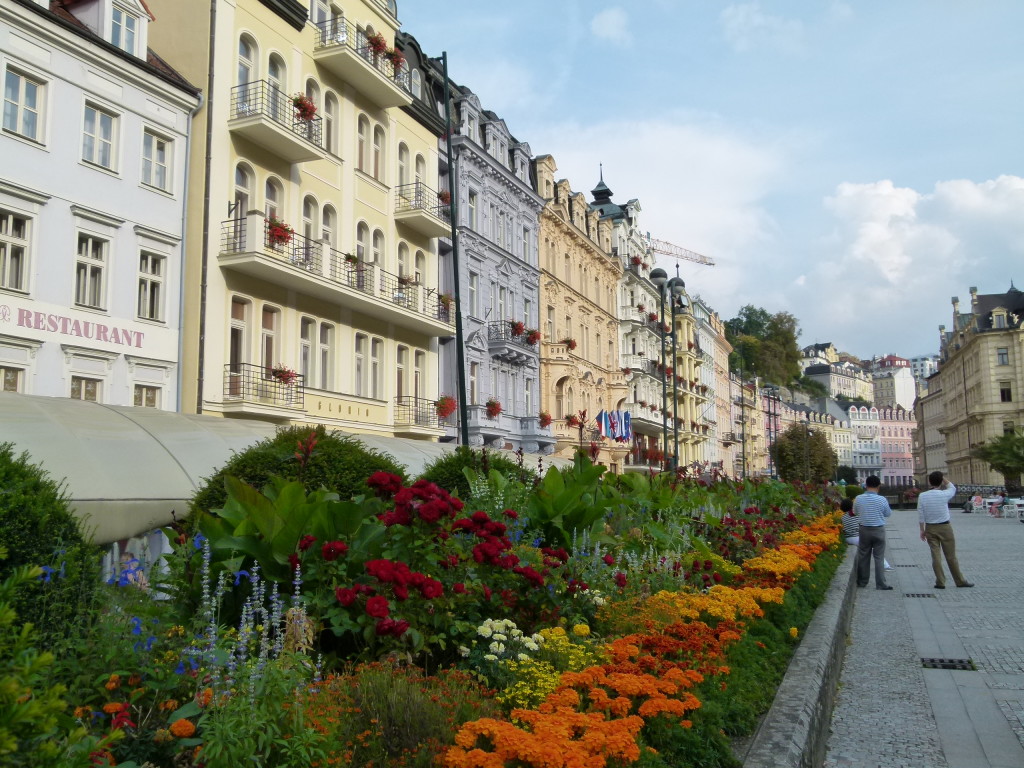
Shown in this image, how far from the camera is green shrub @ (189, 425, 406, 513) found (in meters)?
10.0

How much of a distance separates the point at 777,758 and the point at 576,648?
4.09 ft

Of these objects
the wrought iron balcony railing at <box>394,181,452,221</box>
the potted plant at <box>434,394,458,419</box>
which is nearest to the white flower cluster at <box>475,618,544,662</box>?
the potted plant at <box>434,394,458,419</box>

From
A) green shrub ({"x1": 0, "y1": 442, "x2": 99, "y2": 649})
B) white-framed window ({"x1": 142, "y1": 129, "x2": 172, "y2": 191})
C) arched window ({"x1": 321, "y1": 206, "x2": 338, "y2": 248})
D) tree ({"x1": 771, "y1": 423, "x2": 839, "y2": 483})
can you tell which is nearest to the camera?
green shrub ({"x1": 0, "y1": 442, "x2": 99, "y2": 649})

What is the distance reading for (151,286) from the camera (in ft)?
63.5

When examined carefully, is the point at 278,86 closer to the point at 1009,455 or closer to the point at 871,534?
the point at 871,534

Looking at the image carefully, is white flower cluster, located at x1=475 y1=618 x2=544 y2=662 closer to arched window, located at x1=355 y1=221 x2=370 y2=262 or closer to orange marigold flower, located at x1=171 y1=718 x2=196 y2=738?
orange marigold flower, located at x1=171 y1=718 x2=196 y2=738

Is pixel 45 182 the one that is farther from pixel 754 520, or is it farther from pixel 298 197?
pixel 754 520

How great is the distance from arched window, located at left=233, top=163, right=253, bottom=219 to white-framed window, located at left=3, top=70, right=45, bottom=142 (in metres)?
4.79

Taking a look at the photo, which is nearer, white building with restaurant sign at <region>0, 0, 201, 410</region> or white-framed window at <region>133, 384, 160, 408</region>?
white building with restaurant sign at <region>0, 0, 201, 410</region>

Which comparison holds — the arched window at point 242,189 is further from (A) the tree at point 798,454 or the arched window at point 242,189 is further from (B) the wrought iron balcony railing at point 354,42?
(A) the tree at point 798,454

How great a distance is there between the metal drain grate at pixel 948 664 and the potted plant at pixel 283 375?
1508 centimetres

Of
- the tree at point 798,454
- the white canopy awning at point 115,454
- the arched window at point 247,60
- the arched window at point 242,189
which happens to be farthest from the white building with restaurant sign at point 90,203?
the tree at point 798,454

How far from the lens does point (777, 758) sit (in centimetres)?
470

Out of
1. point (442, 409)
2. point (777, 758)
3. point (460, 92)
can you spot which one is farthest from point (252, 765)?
point (460, 92)
